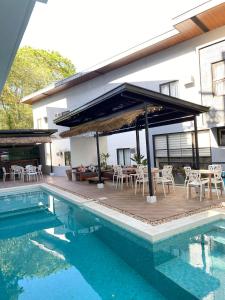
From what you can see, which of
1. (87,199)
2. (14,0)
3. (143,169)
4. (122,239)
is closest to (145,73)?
(143,169)

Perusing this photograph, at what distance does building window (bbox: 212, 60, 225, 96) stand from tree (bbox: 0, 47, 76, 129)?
2201cm

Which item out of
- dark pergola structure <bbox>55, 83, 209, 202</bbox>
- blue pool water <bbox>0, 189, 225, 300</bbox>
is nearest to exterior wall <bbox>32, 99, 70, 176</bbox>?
dark pergola structure <bbox>55, 83, 209, 202</bbox>

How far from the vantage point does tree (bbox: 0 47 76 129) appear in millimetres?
27375

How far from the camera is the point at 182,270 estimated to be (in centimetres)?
434

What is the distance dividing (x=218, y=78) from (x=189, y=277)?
28.5ft

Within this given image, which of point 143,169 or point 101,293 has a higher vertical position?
point 143,169

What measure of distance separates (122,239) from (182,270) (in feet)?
6.01

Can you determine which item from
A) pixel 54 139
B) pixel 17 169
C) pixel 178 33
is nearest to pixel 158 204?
pixel 178 33

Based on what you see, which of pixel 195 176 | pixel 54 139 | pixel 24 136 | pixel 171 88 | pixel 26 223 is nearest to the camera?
pixel 195 176

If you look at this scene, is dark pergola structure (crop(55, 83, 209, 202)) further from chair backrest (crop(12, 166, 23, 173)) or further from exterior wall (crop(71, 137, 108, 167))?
chair backrest (crop(12, 166, 23, 173))

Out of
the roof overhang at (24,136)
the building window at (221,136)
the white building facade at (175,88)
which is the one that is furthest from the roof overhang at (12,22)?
the roof overhang at (24,136)

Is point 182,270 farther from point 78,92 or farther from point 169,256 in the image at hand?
point 78,92

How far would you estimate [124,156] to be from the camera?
54.5 ft

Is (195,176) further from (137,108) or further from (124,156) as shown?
(124,156)
